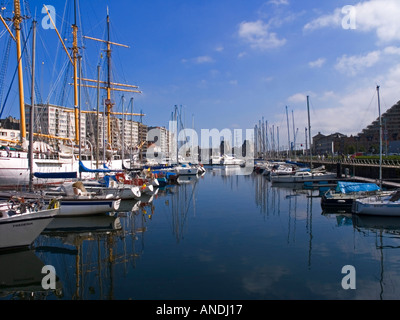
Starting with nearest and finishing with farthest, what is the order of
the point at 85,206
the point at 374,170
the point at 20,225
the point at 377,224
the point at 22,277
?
1. the point at 22,277
2. the point at 20,225
3. the point at 377,224
4. the point at 85,206
5. the point at 374,170

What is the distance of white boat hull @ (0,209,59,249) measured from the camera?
13961 millimetres

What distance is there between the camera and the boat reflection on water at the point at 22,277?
34.8 ft

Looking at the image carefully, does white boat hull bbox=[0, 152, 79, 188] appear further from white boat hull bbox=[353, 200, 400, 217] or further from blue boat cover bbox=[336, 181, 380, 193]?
white boat hull bbox=[353, 200, 400, 217]

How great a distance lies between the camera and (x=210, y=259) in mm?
13875

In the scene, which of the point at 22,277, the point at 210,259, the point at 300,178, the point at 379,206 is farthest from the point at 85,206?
the point at 300,178

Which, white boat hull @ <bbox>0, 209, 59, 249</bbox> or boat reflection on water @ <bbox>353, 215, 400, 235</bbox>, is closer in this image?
white boat hull @ <bbox>0, 209, 59, 249</bbox>

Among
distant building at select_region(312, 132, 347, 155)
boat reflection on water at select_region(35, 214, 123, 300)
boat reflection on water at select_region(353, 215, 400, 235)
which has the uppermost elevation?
distant building at select_region(312, 132, 347, 155)

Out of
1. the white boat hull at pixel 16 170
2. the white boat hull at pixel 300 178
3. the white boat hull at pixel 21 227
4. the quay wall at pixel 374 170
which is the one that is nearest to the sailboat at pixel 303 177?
the white boat hull at pixel 300 178

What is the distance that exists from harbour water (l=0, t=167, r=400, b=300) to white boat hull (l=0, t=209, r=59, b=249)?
0.55 meters

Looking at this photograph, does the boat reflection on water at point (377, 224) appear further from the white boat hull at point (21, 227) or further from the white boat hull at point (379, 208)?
the white boat hull at point (21, 227)

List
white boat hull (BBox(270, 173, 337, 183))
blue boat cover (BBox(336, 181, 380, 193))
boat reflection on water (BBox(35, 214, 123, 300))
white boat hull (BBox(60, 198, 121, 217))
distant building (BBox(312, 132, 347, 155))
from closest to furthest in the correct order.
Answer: boat reflection on water (BBox(35, 214, 123, 300)) < white boat hull (BBox(60, 198, 121, 217)) < blue boat cover (BBox(336, 181, 380, 193)) < white boat hull (BBox(270, 173, 337, 183)) < distant building (BBox(312, 132, 347, 155))

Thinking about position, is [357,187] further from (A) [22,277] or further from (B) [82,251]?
(A) [22,277]

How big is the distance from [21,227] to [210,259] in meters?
8.74

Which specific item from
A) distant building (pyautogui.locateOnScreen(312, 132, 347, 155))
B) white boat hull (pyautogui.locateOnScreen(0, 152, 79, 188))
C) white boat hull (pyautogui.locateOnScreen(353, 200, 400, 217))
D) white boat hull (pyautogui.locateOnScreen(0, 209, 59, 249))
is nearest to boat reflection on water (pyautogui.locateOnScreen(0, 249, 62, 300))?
white boat hull (pyautogui.locateOnScreen(0, 209, 59, 249))
